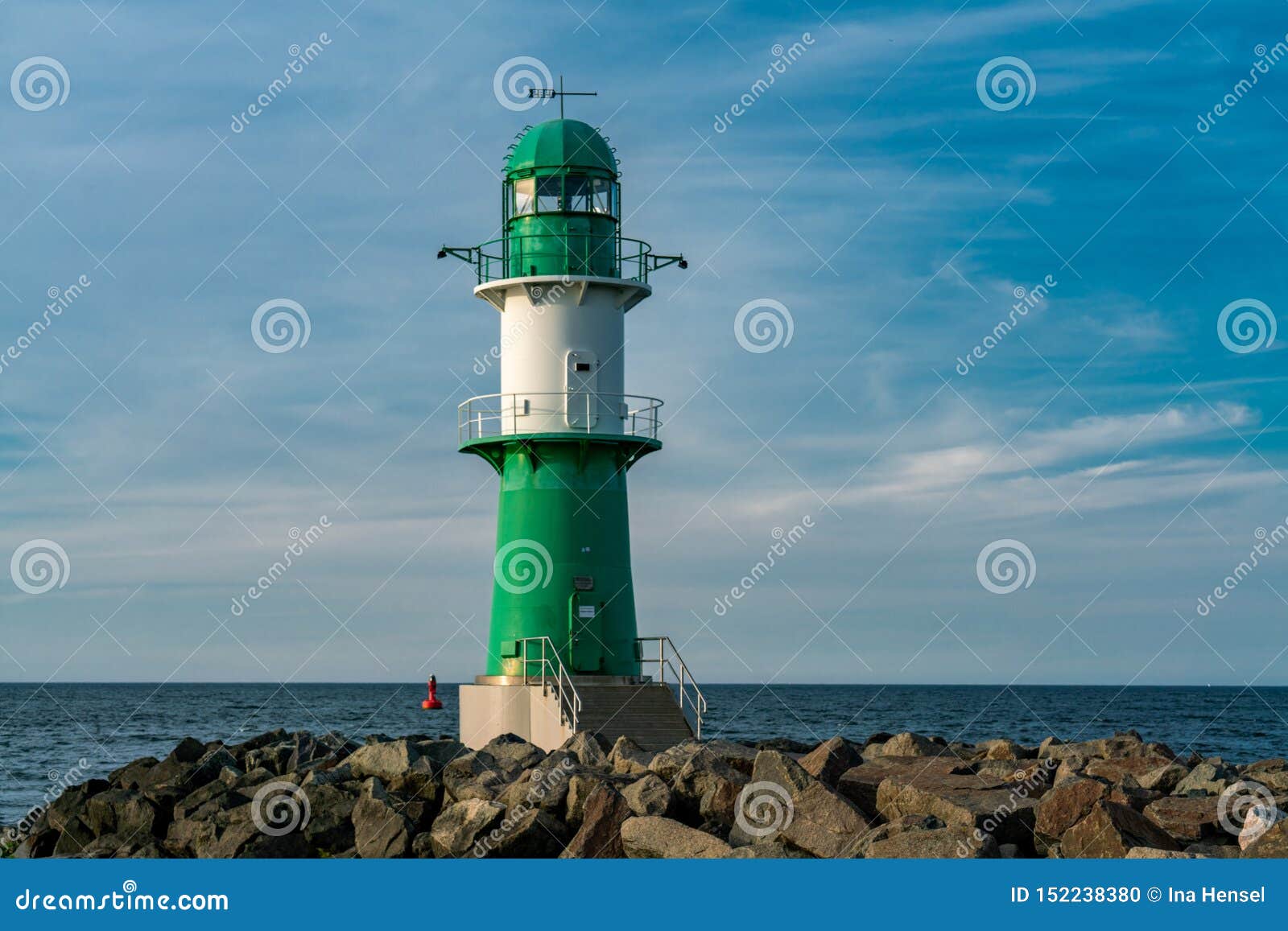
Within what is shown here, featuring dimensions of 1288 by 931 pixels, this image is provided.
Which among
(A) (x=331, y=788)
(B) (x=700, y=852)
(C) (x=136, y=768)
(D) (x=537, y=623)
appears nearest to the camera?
(B) (x=700, y=852)

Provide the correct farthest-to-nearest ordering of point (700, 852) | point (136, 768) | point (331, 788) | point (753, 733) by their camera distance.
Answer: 1. point (753, 733)
2. point (136, 768)
3. point (331, 788)
4. point (700, 852)

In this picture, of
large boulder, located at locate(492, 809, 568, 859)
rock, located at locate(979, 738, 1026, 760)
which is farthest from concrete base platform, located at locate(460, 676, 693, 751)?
large boulder, located at locate(492, 809, 568, 859)

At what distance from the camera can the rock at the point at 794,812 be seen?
1366cm

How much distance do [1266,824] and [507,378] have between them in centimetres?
1458

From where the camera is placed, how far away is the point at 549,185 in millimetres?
25469

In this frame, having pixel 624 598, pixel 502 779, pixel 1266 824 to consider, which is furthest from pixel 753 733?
pixel 1266 824

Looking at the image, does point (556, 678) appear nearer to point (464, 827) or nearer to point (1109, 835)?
point (464, 827)

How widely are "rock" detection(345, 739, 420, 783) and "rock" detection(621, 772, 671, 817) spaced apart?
351 centimetres

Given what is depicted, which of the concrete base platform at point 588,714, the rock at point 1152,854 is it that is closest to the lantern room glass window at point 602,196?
the concrete base platform at point 588,714

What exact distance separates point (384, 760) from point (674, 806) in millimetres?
4295

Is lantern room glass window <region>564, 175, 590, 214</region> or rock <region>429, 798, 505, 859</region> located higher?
lantern room glass window <region>564, 175, 590, 214</region>

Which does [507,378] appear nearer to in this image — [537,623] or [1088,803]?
[537,623]

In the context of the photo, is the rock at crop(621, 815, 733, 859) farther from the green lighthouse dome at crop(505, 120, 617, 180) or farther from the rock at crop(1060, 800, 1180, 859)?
the green lighthouse dome at crop(505, 120, 617, 180)

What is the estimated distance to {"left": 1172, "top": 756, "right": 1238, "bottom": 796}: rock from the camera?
56.8 ft
